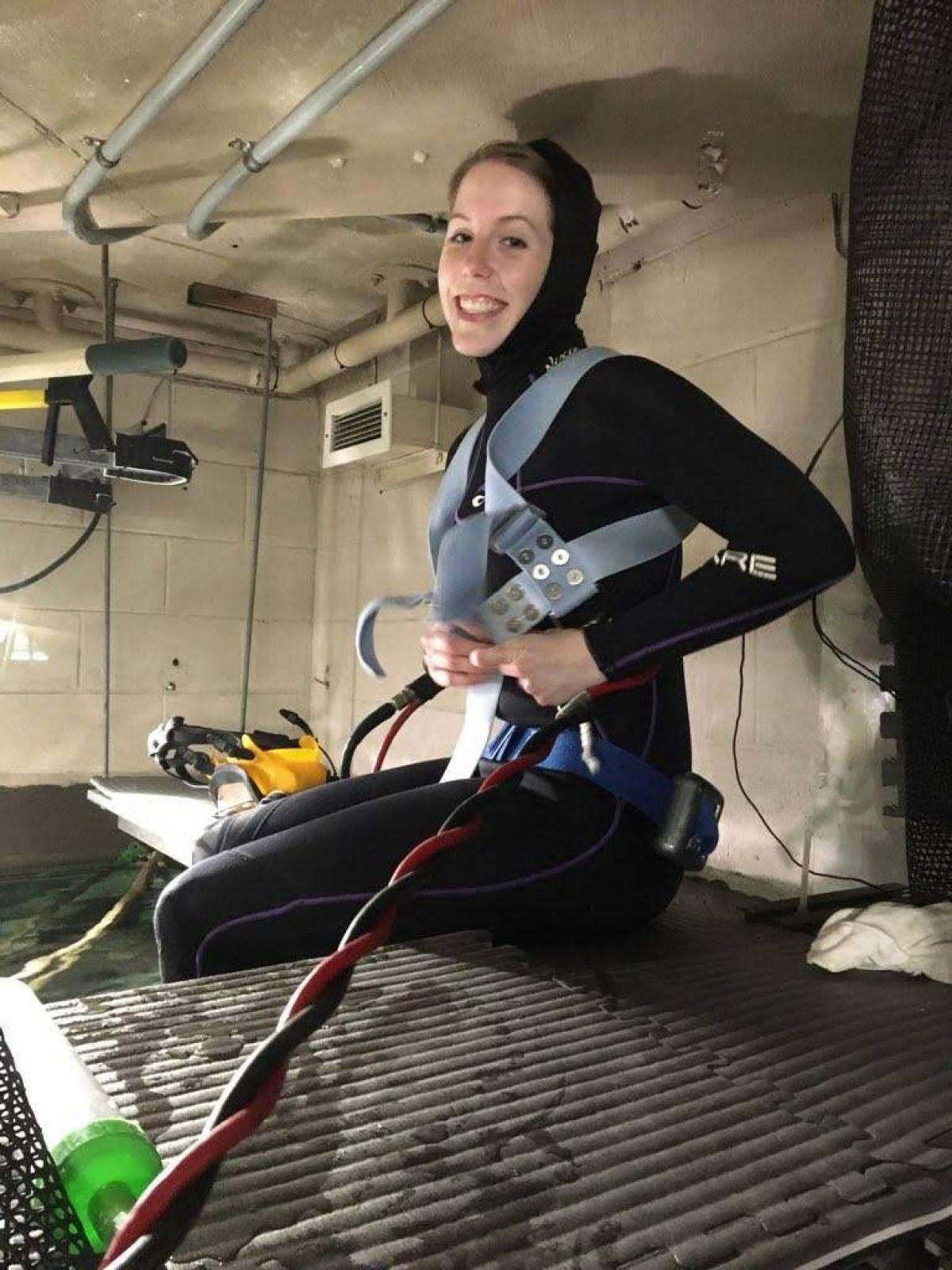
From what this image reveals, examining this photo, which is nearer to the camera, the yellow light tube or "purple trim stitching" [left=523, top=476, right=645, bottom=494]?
"purple trim stitching" [left=523, top=476, right=645, bottom=494]

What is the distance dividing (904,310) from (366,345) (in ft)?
7.19

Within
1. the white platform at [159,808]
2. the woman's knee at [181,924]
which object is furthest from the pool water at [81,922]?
the woman's knee at [181,924]

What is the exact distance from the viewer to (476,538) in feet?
3.60

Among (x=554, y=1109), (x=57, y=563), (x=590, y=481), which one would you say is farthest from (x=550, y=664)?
(x=57, y=563)

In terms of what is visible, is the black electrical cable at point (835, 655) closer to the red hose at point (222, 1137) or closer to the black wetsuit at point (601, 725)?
the black wetsuit at point (601, 725)

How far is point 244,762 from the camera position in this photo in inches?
78.7

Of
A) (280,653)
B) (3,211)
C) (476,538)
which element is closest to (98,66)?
(3,211)

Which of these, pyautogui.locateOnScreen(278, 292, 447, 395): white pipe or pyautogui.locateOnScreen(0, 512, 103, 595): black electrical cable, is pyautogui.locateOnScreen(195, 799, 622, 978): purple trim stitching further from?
pyautogui.locateOnScreen(0, 512, 103, 595): black electrical cable

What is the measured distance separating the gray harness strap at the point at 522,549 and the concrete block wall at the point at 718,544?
769mm

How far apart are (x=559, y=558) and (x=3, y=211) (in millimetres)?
1694

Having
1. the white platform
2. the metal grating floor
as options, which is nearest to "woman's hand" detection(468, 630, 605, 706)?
the metal grating floor

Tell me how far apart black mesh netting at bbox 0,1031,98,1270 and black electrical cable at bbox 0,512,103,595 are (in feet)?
9.32

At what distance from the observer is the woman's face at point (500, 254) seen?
125cm

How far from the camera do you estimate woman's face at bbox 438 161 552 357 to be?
49.1 inches
